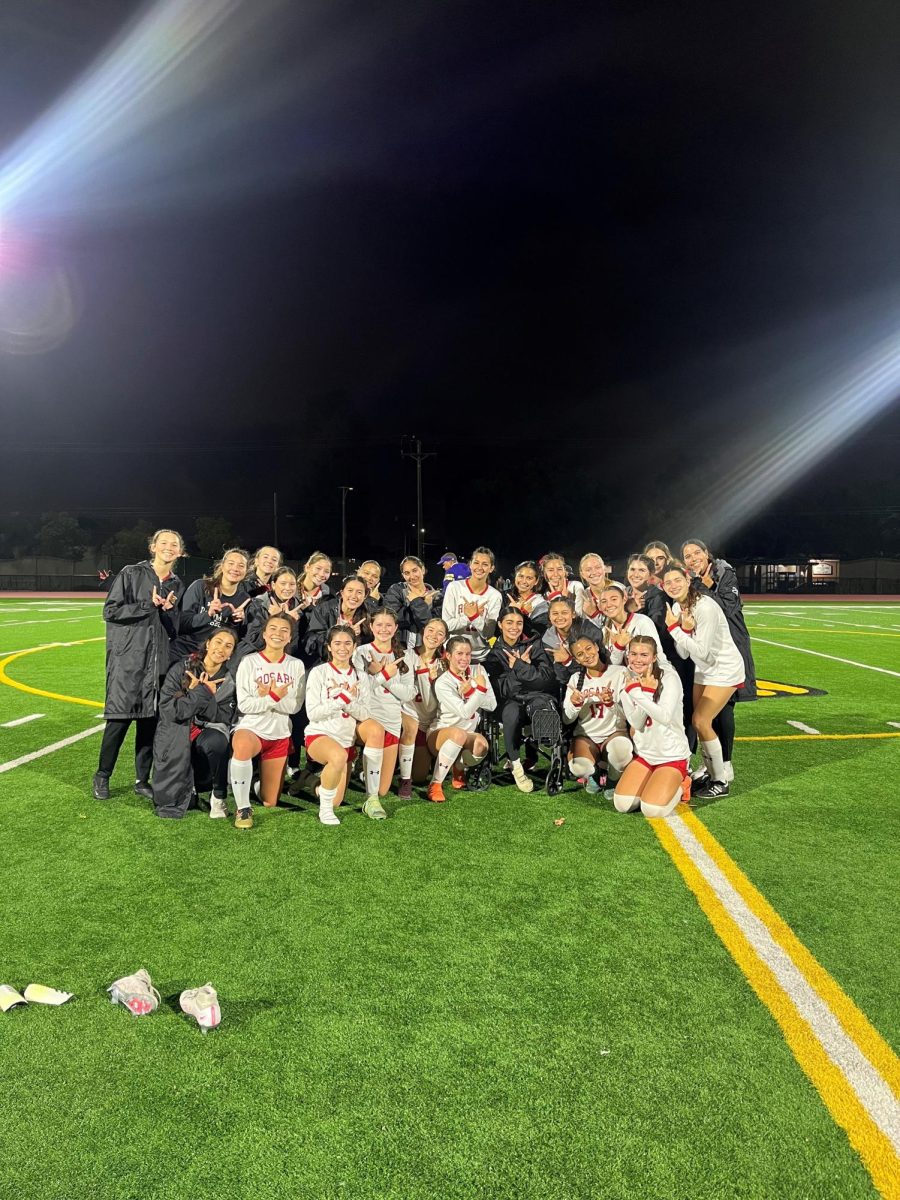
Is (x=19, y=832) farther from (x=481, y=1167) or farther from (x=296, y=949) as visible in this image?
(x=481, y=1167)

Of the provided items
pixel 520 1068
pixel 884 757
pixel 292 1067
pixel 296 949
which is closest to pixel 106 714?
pixel 296 949

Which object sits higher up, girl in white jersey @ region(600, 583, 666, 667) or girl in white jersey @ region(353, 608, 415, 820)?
girl in white jersey @ region(600, 583, 666, 667)

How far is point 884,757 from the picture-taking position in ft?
21.1

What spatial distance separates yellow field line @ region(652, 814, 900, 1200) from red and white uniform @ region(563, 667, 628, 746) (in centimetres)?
148

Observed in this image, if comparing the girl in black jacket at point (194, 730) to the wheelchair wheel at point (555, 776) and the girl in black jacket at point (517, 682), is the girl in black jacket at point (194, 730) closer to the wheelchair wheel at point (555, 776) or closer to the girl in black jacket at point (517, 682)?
the girl in black jacket at point (517, 682)

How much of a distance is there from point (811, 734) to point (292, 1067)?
649 cm

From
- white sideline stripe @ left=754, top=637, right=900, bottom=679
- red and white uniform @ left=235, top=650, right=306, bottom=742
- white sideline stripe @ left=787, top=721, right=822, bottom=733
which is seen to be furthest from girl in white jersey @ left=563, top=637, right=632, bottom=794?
white sideline stripe @ left=754, top=637, right=900, bottom=679

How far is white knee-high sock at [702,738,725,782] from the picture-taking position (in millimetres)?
5445

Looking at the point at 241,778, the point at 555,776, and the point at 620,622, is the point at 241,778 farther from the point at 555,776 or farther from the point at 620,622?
the point at 620,622

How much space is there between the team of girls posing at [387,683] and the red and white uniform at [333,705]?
0.01 m

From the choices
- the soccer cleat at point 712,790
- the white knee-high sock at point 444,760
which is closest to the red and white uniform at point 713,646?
the soccer cleat at point 712,790

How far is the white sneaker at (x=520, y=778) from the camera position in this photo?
5465mm

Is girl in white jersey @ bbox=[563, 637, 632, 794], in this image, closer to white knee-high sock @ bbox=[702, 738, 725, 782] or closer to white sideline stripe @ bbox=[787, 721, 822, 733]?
white knee-high sock @ bbox=[702, 738, 725, 782]

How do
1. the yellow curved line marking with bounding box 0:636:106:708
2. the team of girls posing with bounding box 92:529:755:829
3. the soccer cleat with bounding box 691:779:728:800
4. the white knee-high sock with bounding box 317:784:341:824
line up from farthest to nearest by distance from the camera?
the yellow curved line marking with bounding box 0:636:106:708 → the soccer cleat with bounding box 691:779:728:800 → the team of girls posing with bounding box 92:529:755:829 → the white knee-high sock with bounding box 317:784:341:824
